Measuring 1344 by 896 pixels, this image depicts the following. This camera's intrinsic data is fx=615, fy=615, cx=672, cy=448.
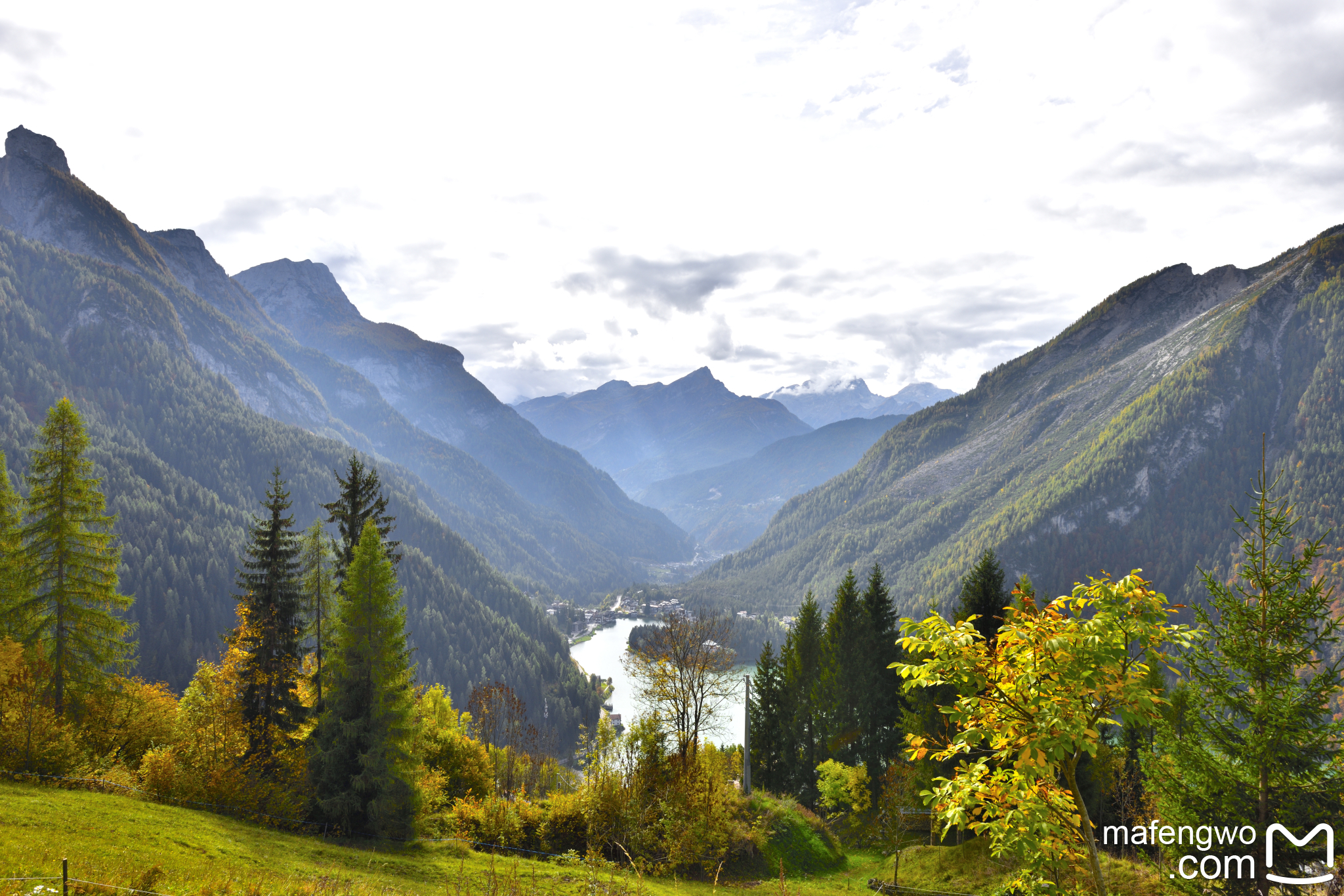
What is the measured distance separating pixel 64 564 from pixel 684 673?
30.3 metres

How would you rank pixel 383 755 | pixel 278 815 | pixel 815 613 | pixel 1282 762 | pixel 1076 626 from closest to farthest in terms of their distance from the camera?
pixel 1076 626 → pixel 1282 762 → pixel 278 815 → pixel 383 755 → pixel 815 613

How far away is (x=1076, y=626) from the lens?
7723 millimetres

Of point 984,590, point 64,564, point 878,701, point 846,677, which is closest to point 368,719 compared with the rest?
point 64,564

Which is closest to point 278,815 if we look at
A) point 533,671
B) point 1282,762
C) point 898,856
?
point 898,856

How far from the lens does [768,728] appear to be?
50.5 meters

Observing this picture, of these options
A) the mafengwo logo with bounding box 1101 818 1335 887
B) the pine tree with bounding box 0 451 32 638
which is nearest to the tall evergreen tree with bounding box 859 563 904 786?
the mafengwo logo with bounding box 1101 818 1335 887

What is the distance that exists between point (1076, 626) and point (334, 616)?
29919 millimetres

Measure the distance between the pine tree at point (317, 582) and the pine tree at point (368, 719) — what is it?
4943mm

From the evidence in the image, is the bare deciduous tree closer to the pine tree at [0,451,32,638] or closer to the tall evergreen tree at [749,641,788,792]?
the tall evergreen tree at [749,641,788,792]

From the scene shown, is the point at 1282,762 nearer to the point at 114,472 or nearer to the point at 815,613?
the point at 815,613

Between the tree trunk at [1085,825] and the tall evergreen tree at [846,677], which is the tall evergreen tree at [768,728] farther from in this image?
the tree trunk at [1085,825]

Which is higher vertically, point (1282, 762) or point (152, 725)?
point (1282, 762)

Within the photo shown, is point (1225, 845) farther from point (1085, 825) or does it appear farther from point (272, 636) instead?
point (272, 636)

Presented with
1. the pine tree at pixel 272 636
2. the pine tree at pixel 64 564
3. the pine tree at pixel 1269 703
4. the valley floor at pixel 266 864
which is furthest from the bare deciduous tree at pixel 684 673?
the pine tree at pixel 64 564
